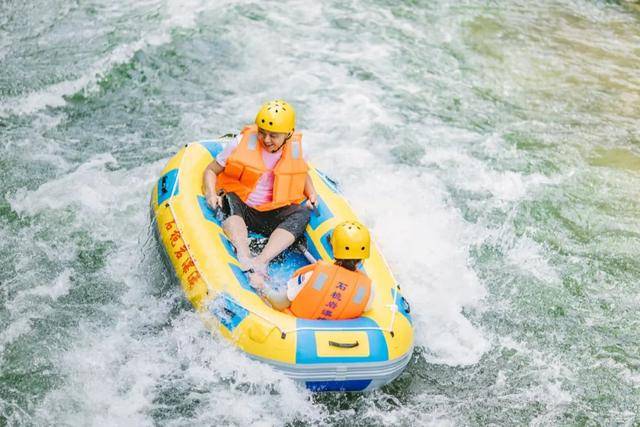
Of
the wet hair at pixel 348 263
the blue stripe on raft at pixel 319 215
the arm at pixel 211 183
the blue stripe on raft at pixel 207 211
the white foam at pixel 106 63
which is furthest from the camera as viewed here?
the white foam at pixel 106 63

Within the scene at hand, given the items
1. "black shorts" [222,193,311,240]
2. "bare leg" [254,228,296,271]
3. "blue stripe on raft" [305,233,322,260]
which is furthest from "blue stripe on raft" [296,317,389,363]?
"black shorts" [222,193,311,240]

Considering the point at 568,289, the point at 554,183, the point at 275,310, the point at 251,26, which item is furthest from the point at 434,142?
the point at 275,310

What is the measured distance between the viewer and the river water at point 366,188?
5.14 m

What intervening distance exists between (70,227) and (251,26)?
17.4 ft

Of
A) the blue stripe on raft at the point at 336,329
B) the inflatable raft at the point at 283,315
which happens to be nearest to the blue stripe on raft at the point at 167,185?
the inflatable raft at the point at 283,315

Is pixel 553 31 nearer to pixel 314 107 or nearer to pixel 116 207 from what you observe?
pixel 314 107

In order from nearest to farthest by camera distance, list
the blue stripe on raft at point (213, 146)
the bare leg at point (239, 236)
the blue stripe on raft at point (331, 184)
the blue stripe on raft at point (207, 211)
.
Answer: the bare leg at point (239, 236) < the blue stripe on raft at point (207, 211) < the blue stripe on raft at point (331, 184) < the blue stripe on raft at point (213, 146)

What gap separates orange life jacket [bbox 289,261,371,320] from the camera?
4.83m

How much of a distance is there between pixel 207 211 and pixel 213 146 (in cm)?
95

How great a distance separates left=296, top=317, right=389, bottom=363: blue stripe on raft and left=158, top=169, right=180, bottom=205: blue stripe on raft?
5.59 feet

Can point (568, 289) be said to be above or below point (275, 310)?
below

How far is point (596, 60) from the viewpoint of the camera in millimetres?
11016

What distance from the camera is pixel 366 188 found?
7715 mm

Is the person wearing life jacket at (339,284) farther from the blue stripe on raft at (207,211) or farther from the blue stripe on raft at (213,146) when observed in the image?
the blue stripe on raft at (213,146)
